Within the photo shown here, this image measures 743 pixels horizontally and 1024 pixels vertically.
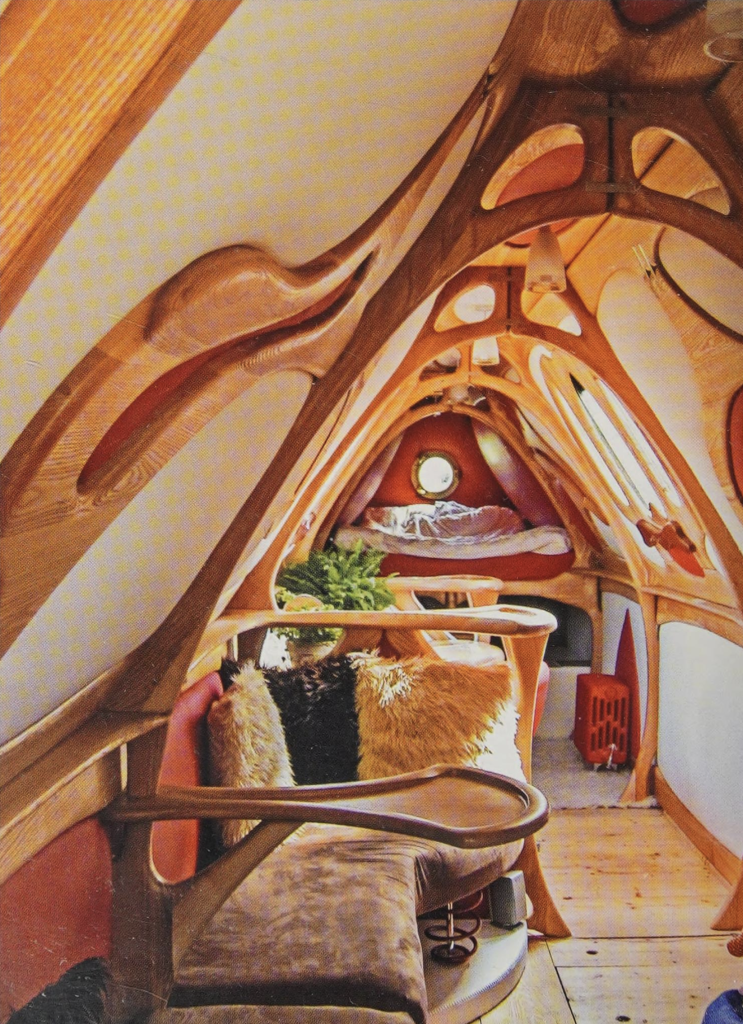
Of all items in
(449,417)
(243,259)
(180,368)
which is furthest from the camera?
(449,417)

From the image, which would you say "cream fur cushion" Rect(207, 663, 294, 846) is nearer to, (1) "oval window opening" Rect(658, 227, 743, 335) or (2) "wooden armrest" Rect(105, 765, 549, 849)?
(2) "wooden armrest" Rect(105, 765, 549, 849)

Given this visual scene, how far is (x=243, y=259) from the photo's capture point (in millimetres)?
849

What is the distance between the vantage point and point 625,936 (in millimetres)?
3020

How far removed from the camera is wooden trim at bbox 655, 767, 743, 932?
3.05m

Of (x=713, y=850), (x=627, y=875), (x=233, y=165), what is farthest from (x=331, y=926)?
(x=713, y=850)

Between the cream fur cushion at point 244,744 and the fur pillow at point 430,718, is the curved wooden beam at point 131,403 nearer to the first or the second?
the cream fur cushion at point 244,744

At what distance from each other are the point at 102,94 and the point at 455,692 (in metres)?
2.26

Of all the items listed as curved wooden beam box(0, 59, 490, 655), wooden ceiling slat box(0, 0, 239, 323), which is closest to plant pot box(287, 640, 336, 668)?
curved wooden beam box(0, 59, 490, 655)

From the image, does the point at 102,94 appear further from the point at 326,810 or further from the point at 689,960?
the point at 689,960

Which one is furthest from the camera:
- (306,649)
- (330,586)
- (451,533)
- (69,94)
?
(451,533)

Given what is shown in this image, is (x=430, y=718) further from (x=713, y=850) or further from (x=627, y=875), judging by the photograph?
(x=713, y=850)

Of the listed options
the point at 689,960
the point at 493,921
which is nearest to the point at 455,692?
the point at 493,921

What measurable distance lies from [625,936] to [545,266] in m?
2.33

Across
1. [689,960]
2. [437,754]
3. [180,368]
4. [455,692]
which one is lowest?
[689,960]
